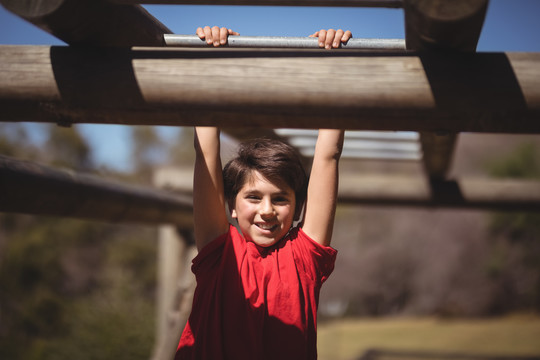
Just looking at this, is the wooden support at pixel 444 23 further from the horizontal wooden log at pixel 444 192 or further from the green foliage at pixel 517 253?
the green foliage at pixel 517 253

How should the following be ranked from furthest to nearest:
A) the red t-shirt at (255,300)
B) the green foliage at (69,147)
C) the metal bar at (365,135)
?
the green foliage at (69,147)
the metal bar at (365,135)
the red t-shirt at (255,300)

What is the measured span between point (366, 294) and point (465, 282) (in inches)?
118

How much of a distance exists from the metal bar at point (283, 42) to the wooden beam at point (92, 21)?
9 centimetres

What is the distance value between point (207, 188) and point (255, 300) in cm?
43

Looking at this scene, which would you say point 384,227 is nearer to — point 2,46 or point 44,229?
point 44,229

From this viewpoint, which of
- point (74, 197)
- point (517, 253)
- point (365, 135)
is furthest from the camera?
point (517, 253)

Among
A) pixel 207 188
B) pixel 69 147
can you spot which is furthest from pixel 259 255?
pixel 69 147

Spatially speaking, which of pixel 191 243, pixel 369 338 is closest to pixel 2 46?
pixel 191 243

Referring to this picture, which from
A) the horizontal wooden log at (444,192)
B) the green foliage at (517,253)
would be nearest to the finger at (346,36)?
the horizontal wooden log at (444,192)

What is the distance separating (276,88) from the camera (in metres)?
1.36

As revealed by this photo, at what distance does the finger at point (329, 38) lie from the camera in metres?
1.52

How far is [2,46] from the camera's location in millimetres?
1479

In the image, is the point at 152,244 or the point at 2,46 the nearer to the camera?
the point at 2,46

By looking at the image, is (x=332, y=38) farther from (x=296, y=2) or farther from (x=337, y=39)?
(x=296, y=2)
